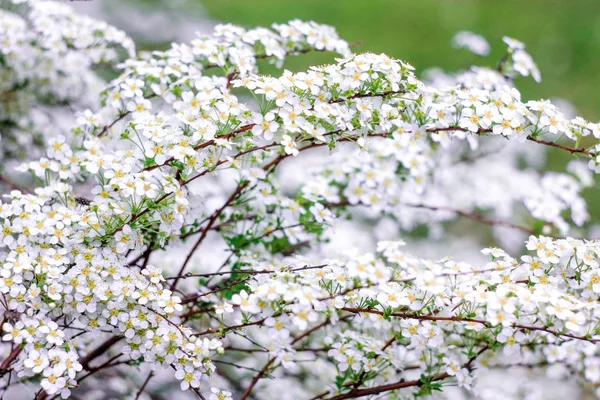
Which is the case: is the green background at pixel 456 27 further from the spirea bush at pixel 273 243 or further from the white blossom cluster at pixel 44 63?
the spirea bush at pixel 273 243

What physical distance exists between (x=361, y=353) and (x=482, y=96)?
2.42ft

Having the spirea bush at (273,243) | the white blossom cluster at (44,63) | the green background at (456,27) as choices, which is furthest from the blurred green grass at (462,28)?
the spirea bush at (273,243)

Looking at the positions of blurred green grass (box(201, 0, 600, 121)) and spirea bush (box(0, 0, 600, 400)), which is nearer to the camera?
spirea bush (box(0, 0, 600, 400))

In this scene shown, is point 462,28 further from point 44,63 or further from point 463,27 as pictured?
point 44,63

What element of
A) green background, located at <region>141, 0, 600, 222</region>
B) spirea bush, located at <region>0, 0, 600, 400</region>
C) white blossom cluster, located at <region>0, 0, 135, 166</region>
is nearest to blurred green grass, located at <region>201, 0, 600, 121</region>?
green background, located at <region>141, 0, 600, 222</region>

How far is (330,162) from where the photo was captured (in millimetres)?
2756

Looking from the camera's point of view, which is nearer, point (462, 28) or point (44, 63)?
point (44, 63)

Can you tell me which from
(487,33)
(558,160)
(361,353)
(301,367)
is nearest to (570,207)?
(301,367)

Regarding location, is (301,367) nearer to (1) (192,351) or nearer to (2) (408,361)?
(2) (408,361)

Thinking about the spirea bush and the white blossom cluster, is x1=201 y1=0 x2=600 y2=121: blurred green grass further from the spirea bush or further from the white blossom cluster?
the spirea bush

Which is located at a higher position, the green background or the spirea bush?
the green background

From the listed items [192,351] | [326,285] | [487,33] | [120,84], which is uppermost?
[487,33]

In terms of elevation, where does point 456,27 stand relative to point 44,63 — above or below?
above


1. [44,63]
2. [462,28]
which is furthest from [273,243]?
[462,28]
